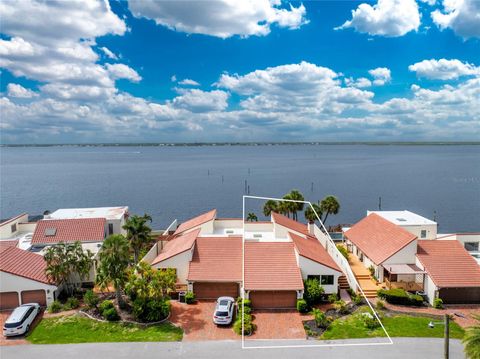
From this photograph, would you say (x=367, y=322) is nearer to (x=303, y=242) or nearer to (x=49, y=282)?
(x=303, y=242)

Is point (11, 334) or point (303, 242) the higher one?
point (303, 242)

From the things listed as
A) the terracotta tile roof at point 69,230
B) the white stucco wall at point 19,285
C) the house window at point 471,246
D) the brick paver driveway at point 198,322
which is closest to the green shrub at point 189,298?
the brick paver driveway at point 198,322

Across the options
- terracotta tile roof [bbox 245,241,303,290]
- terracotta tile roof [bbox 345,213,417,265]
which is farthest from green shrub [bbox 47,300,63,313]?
terracotta tile roof [bbox 345,213,417,265]

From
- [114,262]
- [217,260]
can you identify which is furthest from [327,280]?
[114,262]

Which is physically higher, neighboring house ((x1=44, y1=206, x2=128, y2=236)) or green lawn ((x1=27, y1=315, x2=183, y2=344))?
neighboring house ((x1=44, y1=206, x2=128, y2=236))

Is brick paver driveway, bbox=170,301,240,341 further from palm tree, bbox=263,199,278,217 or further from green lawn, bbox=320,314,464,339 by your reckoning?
palm tree, bbox=263,199,278,217

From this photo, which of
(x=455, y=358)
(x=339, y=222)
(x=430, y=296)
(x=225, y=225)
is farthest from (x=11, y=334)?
(x=339, y=222)
